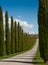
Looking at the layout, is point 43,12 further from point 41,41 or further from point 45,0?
point 41,41

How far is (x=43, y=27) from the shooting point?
33.8m

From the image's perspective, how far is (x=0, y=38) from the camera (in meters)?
59.6

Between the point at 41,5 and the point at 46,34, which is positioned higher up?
the point at 41,5

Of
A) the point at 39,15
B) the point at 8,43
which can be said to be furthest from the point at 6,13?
the point at 39,15

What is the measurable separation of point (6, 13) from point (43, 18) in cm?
3622

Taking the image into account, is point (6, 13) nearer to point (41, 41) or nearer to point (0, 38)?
point (0, 38)

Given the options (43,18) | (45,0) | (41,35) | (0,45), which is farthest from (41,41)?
(0,45)

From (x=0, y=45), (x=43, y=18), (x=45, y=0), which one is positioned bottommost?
(x=0, y=45)

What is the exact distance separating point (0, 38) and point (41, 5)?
2619 cm

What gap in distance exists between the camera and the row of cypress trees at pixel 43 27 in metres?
33.1

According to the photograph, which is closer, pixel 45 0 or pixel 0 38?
pixel 45 0

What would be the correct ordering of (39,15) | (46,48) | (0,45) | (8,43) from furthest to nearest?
1. (8,43)
2. (0,45)
3. (39,15)
4. (46,48)

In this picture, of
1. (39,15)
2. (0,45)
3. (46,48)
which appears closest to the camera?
(46,48)

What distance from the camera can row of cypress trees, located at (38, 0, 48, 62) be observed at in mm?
33062
